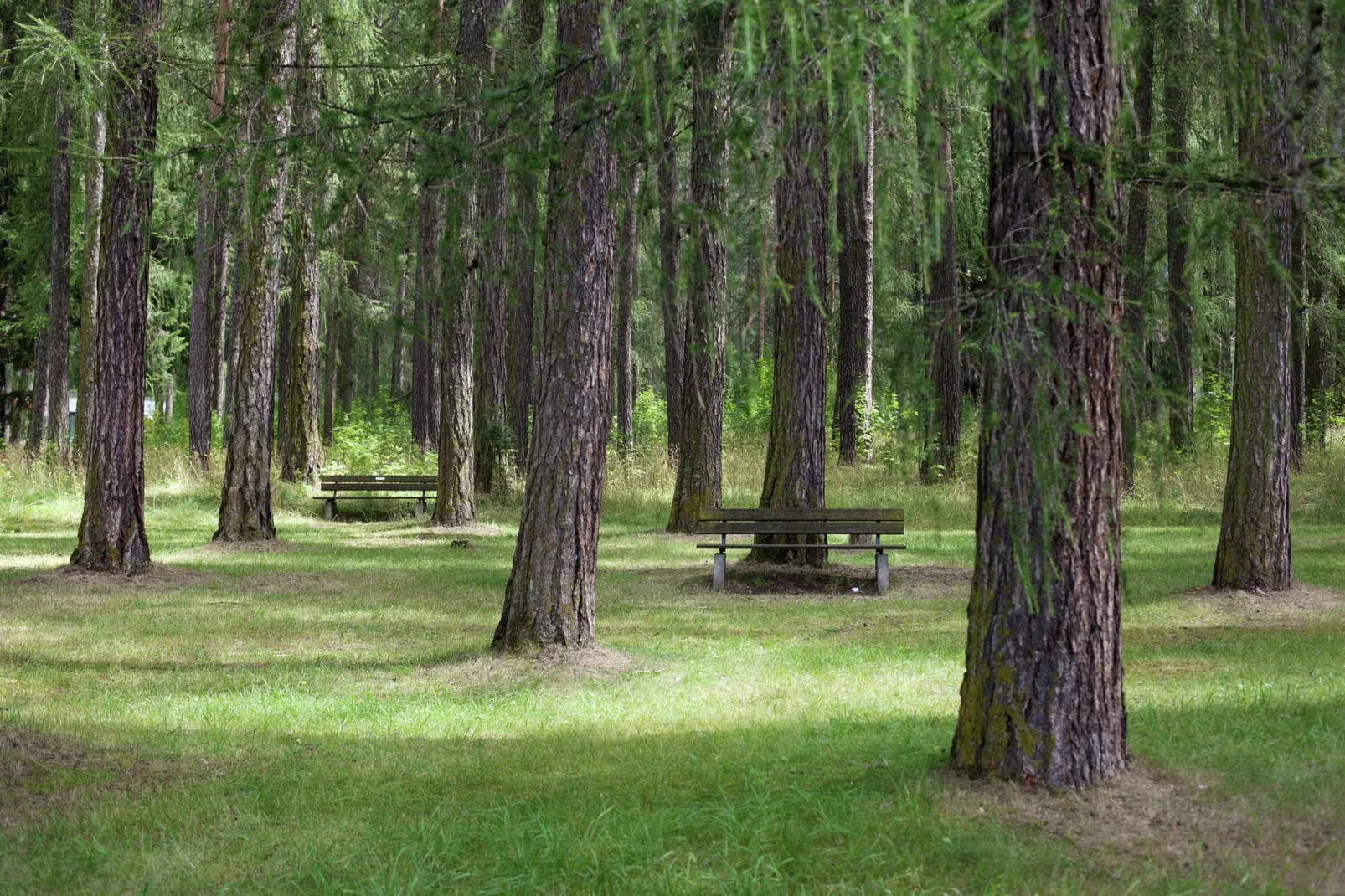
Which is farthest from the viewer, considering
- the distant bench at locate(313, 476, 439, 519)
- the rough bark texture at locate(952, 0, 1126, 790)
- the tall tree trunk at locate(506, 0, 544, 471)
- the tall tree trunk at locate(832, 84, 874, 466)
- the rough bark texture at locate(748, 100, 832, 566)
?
Result: the tall tree trunk at locate(832, 84, 874, 466)

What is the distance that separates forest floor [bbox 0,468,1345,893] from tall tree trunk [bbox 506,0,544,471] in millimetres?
2227

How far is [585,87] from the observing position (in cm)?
809

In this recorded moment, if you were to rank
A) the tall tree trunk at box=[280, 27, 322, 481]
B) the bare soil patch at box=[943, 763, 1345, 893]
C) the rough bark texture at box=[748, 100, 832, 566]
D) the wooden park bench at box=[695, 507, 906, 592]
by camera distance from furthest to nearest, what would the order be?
the tall tree trunk at box=[280, 27, 322, 481] < the rough bark texture at box=[748, 100, 832, 566] < the wooden park bench at box=[695, 507, 906, 592] < the bare soil patch at box=[943, 763, 1345, 893]

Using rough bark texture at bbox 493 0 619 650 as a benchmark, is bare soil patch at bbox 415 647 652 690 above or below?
below

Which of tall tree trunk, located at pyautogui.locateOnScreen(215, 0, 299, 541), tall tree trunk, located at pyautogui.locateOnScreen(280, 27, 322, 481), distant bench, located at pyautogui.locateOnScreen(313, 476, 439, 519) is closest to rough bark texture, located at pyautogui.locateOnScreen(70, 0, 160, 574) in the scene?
tall tree trunk, located at pyautogui.locateOnScreen(215, 0, 299, 541)

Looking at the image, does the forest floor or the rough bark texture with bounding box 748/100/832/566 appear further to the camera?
the rough bark texture with bounding box 748/100/832/566

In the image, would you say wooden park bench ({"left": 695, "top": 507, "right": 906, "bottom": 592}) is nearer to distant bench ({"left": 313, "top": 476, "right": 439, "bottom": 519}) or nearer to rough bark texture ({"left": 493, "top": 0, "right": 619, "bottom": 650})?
rough bark texture ({"left": 493, "top": 0, "right": 619, "bottom": 650})

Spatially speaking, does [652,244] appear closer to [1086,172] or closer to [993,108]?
[993,108]

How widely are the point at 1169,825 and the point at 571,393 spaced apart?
4487mm

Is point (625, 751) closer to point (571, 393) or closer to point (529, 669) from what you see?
point (529, 669)

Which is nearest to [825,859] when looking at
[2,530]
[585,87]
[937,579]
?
[585,87]

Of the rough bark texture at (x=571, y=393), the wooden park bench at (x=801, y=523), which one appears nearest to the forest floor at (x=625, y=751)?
the rough bark texture at (x=571, y=393)

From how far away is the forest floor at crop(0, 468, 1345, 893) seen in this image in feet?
14.9

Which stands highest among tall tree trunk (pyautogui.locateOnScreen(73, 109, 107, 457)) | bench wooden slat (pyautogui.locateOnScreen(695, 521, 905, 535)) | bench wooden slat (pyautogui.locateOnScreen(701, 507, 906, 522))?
tall tree trunk (pyautogui.locateOnScreen(73, 109, 107, 457))
